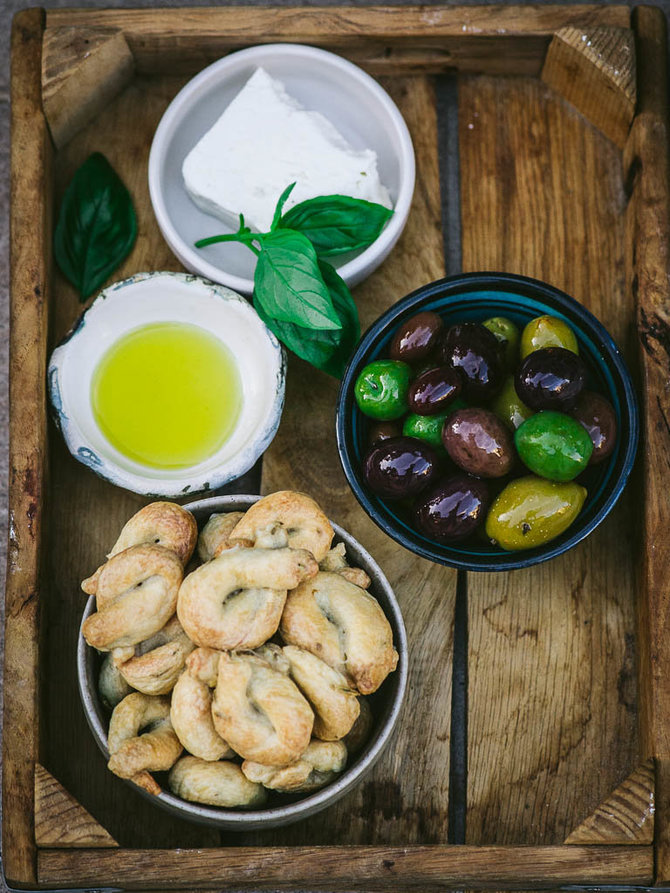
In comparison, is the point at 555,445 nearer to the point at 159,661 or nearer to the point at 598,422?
the point at 598,422

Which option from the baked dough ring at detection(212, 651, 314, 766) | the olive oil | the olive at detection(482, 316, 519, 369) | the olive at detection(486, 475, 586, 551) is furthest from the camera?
the olive oil

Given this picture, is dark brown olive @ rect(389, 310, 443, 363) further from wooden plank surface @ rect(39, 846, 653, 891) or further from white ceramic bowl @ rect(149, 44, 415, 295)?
wooden plank surface @ rect(39, 846, 653, 891)

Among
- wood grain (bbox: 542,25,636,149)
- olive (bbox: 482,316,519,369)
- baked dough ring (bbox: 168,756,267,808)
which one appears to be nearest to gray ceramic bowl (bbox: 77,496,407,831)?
baked dough ring (bbox: 168,756,267,808)

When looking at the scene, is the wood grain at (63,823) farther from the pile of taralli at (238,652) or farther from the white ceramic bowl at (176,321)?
the white ceramic bowl at (176,321)

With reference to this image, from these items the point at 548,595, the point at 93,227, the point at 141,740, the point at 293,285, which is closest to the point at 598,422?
the point at 548,595

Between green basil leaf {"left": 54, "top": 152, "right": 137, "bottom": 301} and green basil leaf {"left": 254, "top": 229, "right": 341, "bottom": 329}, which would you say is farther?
green basil leaf {"left": 54, "top": 152, "right": 137, "bottom": 301}

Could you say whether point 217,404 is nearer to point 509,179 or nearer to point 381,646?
point 381,646

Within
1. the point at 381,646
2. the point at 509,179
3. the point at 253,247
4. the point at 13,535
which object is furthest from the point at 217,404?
the point at 509,179
